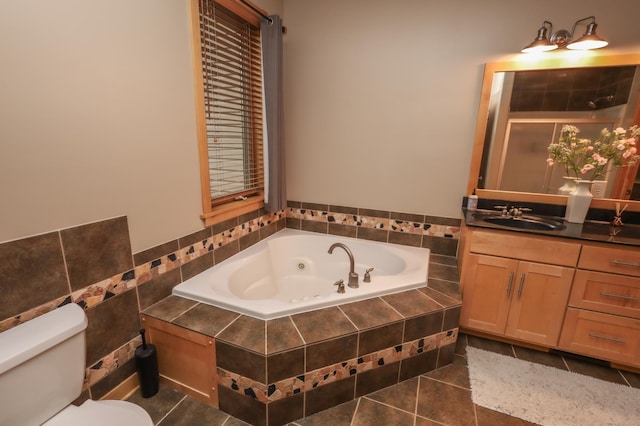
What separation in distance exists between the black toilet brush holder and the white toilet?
0.34 meters

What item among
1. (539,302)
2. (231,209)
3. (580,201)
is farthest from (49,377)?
(580,201)

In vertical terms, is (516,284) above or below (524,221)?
below

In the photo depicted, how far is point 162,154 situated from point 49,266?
701mm

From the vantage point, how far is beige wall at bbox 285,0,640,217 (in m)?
2.00

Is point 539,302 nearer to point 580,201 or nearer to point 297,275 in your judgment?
point 580,201

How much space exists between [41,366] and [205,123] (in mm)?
1351

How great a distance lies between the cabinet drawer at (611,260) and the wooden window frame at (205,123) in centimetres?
219

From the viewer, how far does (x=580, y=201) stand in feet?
6.34

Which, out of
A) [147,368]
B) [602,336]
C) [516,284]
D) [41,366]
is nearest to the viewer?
[41,366]

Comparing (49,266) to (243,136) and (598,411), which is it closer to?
(243,136)

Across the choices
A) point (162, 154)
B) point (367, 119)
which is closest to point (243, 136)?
point (162, 154)

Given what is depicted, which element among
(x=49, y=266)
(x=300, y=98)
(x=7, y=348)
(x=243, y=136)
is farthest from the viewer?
(x=300, y=98)

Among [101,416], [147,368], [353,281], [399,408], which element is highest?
[353,281]

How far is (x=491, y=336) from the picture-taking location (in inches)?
82.8
